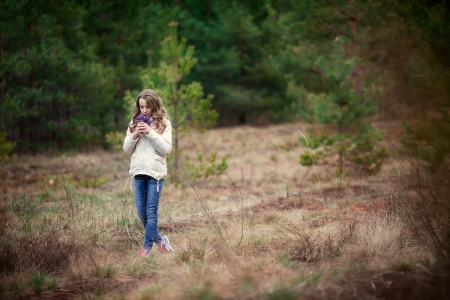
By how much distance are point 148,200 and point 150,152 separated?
21.2 inches

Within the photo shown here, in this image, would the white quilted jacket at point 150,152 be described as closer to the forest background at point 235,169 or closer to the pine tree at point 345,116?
the forest background at point 235,169

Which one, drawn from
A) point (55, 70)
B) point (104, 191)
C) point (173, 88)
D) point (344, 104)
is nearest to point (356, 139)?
point (344, 104)

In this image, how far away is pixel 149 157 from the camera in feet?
16.4

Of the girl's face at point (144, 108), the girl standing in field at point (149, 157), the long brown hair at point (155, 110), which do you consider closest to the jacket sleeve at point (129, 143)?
the girl standing in field at point (149, 157)

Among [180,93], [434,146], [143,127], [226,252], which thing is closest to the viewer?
[226,252]

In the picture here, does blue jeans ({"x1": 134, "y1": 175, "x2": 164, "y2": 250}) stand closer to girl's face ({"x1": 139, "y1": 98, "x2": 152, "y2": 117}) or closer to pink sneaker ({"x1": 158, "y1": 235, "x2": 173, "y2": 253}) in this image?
pink sneaker ({"x1": 158, "y1": 235, "x2": 173, "y2": 253})

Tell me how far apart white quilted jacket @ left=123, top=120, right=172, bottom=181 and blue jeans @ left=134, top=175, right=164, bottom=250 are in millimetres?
105

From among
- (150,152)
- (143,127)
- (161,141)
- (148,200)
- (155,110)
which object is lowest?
(148,200)

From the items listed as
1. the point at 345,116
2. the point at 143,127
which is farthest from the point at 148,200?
the point at 345,116

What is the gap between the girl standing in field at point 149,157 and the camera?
195 inches

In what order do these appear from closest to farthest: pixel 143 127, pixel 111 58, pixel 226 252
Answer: pixel 226 252
pixel 143 127
pixel 111 58

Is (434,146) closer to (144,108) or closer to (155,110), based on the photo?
(155,110)

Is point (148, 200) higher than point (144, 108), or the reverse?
point (144, 108)

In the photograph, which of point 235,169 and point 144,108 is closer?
point 144,108
